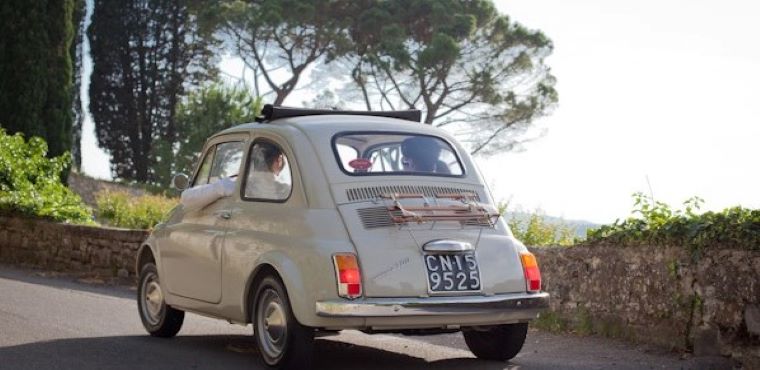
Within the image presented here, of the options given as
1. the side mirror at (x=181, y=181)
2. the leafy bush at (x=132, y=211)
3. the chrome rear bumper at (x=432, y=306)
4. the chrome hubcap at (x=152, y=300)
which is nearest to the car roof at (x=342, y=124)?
the side mirror at (x=181, y=181)

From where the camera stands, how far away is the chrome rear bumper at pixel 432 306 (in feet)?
22.0

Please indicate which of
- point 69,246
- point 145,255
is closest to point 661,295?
point 145,255

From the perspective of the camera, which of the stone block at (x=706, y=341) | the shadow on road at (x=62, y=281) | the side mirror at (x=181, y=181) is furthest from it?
the shadow on road at (x=62, y=281)

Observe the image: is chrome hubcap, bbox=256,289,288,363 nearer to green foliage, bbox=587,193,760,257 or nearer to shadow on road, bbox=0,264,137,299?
green foliage, bbox=587,193,760,257

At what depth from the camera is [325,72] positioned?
51719 mm

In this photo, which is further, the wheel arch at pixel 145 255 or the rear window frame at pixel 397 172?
the wheel arch at pixel 145 255

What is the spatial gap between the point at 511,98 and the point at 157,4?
17.7 m

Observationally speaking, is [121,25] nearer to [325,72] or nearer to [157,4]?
[157,4]

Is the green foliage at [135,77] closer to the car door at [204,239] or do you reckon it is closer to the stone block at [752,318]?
the car door at [204,239]

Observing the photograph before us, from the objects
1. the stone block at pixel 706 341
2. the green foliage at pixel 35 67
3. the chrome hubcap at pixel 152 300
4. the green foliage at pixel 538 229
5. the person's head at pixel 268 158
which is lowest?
the stone block at pixel 706 341

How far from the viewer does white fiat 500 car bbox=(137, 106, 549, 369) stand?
6.86 m

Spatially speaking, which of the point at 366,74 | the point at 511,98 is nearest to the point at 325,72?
the point at 366,74

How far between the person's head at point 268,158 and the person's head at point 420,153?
0.93 metres

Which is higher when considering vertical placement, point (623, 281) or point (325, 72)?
point (325, 72)
